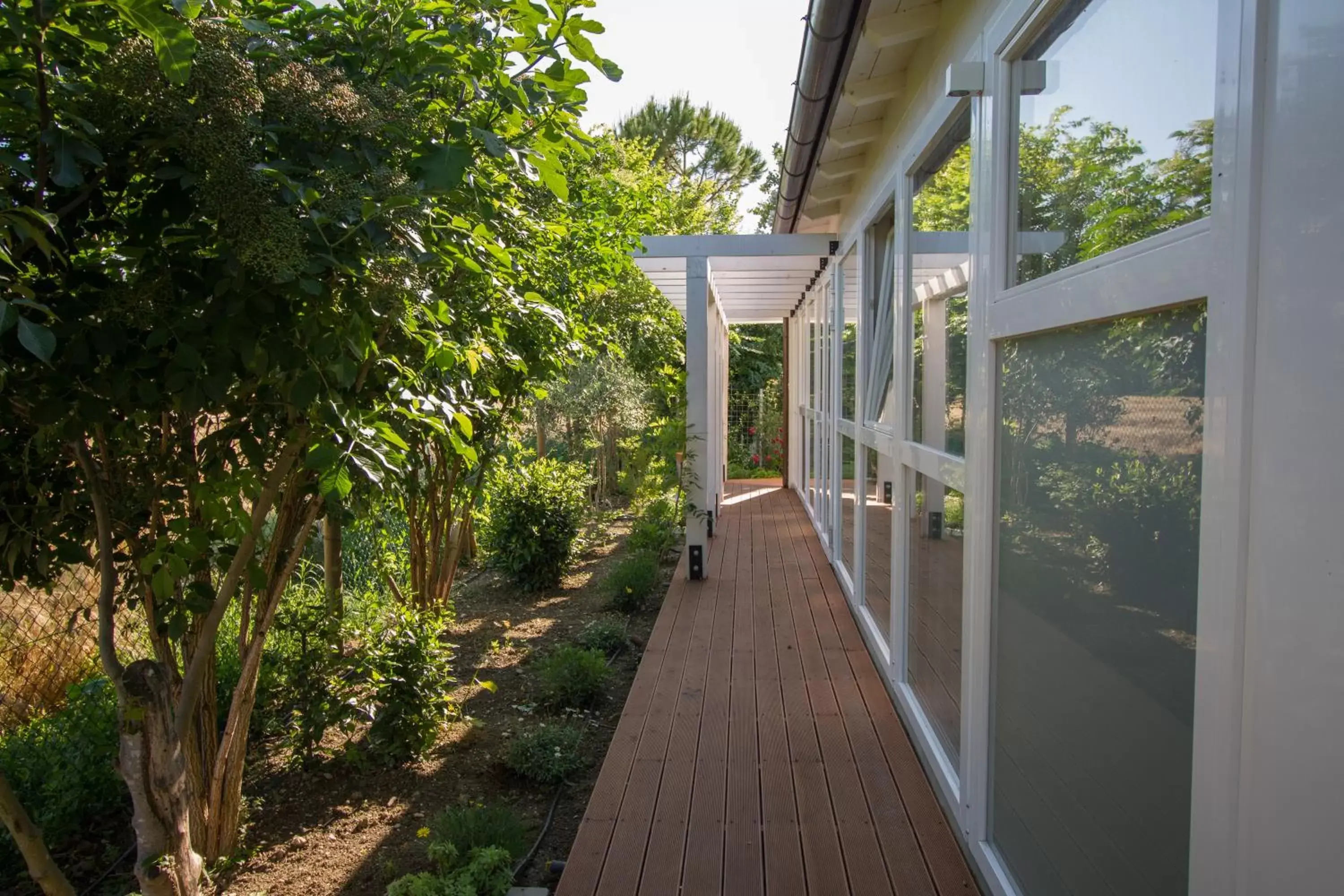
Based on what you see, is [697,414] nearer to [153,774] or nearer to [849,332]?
[849,332]

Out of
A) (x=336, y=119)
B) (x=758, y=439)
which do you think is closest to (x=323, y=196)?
(x=336, y=119)

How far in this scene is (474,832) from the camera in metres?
2.64

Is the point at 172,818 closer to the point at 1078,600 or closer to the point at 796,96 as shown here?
the point at 1078,600

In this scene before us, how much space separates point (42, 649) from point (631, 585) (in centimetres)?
342

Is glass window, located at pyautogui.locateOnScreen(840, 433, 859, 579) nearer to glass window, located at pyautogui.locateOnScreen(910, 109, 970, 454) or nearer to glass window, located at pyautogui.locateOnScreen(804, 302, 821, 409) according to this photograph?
glass window, located at pyautogui.locateOnScreen(910, 109, 970, 454)

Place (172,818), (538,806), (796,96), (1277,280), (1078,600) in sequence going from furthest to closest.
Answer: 1. (796,96)
2. (538,806)
3. (172,818)
4. (1078,600)
5. (1277,280)

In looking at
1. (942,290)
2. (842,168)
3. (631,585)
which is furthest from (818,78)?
(631,585)

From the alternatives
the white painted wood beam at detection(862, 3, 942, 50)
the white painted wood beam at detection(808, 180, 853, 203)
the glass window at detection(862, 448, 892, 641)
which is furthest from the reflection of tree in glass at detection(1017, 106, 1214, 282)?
the white painted wood beam at detection(808, 180, 853, 203)

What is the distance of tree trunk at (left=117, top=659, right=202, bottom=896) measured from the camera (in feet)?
6.33

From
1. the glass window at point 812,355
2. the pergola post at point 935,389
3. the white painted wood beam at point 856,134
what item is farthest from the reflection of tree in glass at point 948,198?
the glass window at point 812,355

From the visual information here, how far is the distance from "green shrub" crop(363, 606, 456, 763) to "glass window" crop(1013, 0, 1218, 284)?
8.44 feet

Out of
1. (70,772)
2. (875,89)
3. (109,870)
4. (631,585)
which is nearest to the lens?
(109,870)

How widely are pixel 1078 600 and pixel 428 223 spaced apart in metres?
1.48

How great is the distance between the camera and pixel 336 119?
157cm
